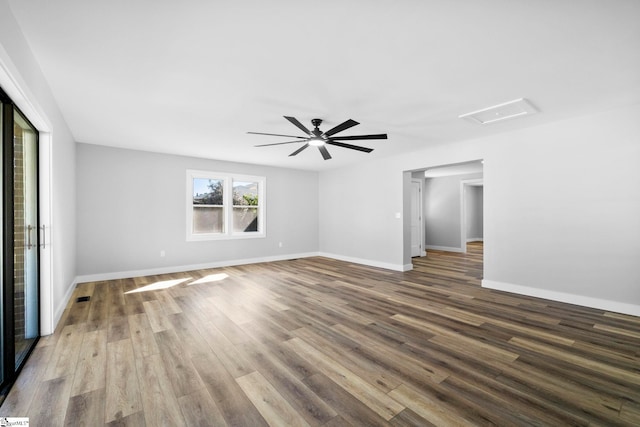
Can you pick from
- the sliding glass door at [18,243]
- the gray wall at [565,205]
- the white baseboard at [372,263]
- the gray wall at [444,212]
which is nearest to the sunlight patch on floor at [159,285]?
the sliding glass door at [18,243]

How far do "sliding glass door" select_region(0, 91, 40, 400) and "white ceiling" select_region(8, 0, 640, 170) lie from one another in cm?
66

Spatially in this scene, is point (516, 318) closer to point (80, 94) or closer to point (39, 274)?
point (39, 274)

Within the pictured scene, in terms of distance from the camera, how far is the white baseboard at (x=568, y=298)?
3.40 metres

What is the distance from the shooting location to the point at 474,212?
11.5 m

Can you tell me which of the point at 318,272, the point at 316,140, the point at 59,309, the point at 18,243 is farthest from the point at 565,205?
the point at 59,309

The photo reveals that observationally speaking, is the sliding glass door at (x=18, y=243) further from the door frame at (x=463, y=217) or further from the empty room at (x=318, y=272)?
the door frame at (x=463, y=217)

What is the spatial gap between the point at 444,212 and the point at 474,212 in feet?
9.82

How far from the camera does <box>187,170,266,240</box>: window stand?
6189 mm

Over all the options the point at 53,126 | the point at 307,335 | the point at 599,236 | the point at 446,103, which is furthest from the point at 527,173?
the point at 53,126

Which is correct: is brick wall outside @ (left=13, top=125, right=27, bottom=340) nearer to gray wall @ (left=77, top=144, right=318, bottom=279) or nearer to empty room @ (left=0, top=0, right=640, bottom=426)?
empty room @ (left=0, top=0, right=640, bottom=426)

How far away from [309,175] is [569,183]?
5590 mm

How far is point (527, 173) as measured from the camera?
4.21 meters

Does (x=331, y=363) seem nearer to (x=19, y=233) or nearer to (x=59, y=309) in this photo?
(x=19, y=233)

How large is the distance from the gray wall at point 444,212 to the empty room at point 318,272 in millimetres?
3958
